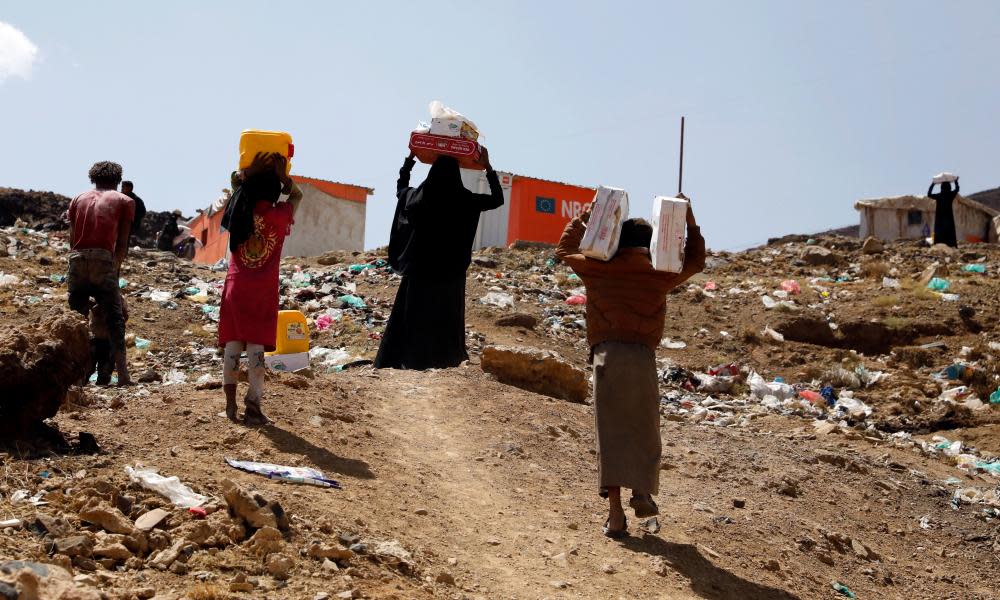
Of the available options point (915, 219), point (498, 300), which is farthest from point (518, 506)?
point (915, 219)

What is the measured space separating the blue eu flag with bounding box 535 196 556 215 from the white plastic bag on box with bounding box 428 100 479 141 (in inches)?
617

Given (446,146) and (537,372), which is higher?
(446,146)

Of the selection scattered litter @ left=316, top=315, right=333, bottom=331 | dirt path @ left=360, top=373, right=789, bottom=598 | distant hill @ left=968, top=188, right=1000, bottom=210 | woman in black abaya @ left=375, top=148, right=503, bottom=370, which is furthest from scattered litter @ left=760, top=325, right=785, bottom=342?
distant hill @ left=968, top=188, right=1000, bottom=210

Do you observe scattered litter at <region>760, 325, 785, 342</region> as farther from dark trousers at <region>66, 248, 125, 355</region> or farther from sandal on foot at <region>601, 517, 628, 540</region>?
sandal on foot at <region>601, 517, 628, 540</region>

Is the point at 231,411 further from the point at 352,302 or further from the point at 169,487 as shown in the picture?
the point at 352,302

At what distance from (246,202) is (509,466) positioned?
1.86 m

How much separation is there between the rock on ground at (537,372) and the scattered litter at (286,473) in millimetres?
2961

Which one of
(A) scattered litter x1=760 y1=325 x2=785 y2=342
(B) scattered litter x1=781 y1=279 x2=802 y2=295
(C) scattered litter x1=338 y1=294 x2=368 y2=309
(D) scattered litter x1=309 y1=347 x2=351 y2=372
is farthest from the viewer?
(B) scattered litter x1=781 y1=279 x2=802 y2=295

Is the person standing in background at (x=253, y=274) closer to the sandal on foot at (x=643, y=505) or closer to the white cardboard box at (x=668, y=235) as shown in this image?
the white cardboard box at (x=668, y=235)

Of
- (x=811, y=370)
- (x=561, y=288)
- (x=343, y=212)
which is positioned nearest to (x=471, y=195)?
(x=811, y=370)

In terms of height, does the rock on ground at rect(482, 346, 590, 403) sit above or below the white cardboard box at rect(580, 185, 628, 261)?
below

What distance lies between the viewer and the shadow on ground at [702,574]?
13.8ft

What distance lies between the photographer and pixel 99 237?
6.58 m

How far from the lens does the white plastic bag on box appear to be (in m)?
6.48
